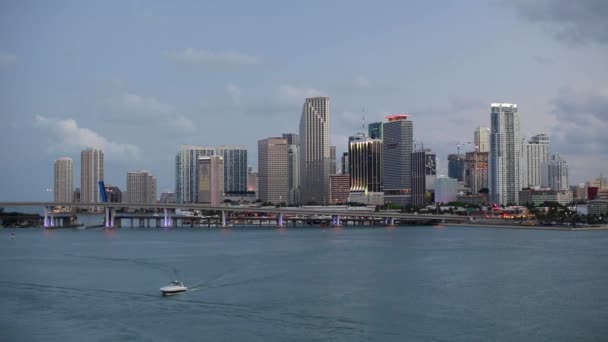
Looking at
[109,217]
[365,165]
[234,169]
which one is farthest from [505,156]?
[109,217]

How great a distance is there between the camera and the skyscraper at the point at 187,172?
182m

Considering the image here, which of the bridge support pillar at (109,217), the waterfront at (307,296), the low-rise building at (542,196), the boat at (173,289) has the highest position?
the low-rise building at (542,196)

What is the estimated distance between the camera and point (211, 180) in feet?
566

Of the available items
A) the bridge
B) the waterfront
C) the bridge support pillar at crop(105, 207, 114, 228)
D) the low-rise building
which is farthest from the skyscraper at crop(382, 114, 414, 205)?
the waterfront

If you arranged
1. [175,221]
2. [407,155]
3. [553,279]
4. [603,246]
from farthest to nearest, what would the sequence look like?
[407,155] → [175,221] → [603,246] → [553,279]

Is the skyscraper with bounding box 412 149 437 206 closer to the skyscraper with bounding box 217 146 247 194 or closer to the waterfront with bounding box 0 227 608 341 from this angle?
the skyscraper with bounding box 217 146 247 194

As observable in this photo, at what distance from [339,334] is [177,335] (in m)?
4.59

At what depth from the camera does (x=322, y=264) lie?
39.1 m

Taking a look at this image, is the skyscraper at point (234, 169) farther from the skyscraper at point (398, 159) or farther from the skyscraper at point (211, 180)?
the skyscraper at point (398, 159)

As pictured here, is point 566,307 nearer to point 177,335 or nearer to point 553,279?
point 553,279

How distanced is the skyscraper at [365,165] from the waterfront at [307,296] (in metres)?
126

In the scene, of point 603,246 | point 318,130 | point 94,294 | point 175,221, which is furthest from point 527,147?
point 94,294

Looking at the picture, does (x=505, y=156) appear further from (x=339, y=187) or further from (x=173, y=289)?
(x=173, y=289)

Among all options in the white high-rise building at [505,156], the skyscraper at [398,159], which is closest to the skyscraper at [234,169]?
the skyscraper at [398,159]
